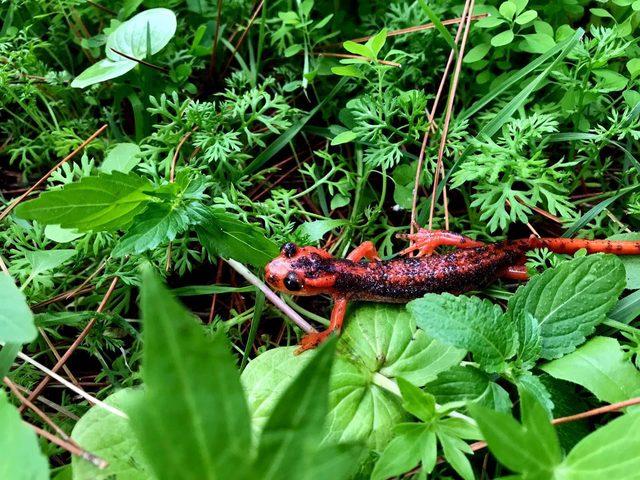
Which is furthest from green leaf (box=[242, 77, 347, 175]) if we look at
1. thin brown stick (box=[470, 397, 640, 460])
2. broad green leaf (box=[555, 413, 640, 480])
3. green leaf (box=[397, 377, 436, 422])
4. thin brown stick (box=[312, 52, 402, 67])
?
broad green leaf (box=[555, 413, 640, 480])

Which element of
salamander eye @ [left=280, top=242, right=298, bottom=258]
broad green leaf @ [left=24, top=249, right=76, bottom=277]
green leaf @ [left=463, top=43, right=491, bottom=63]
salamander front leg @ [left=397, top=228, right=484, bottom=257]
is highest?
green leaf @ [left=463, top=43, right=491, bottom=63]

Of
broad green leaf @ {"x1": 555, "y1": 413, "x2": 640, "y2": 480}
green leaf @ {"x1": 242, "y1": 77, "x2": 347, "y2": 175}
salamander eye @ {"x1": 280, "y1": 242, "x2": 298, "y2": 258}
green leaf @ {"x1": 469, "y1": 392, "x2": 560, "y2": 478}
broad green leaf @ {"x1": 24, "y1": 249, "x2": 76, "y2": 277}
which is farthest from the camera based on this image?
green leaf @ {"x1": 242, "y1": 77, "x2": 347, "y2": 175}

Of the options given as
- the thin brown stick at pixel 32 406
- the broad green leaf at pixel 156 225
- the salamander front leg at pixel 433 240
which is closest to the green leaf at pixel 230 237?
the broad green leaf at pixel 156 225

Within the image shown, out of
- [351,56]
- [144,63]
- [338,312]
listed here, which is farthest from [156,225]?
[351,56]

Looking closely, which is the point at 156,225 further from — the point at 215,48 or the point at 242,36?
the point at 242,36

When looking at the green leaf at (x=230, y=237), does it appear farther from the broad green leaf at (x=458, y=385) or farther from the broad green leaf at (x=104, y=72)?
the broad green leaf at (x=104, y=72)

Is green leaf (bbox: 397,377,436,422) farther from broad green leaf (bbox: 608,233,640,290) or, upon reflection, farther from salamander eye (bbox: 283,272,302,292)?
broad green leaf (bbox: 608,233,640,290)
